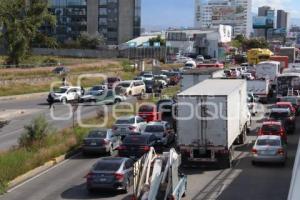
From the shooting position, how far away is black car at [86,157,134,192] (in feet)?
72.2

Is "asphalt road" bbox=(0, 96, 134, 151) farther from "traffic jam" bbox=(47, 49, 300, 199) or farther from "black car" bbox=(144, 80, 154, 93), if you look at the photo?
"black car" bbox=(144, 80, 154, 93)

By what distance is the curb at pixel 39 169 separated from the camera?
2397cm

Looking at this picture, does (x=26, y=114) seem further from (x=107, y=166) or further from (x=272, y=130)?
(x=107, y=166)

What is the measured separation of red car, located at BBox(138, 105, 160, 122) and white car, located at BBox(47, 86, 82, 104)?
566 inches

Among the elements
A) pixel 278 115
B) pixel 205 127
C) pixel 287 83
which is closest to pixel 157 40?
pixel 287 83

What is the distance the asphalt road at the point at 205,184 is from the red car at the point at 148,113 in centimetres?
1146

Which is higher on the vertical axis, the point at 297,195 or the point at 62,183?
the point at 297,195

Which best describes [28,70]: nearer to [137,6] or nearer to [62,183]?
[62,183]

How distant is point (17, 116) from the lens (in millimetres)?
45062

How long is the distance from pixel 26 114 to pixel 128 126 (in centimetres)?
1383

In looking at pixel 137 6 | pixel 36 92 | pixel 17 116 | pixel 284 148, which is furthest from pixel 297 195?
pixel 137 6

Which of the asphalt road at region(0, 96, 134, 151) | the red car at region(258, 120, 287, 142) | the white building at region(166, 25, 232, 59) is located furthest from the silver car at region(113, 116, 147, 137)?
the white building at region(166, 25, 232, 59)

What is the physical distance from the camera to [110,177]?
22.0 meters

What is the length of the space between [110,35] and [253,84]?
109 m
